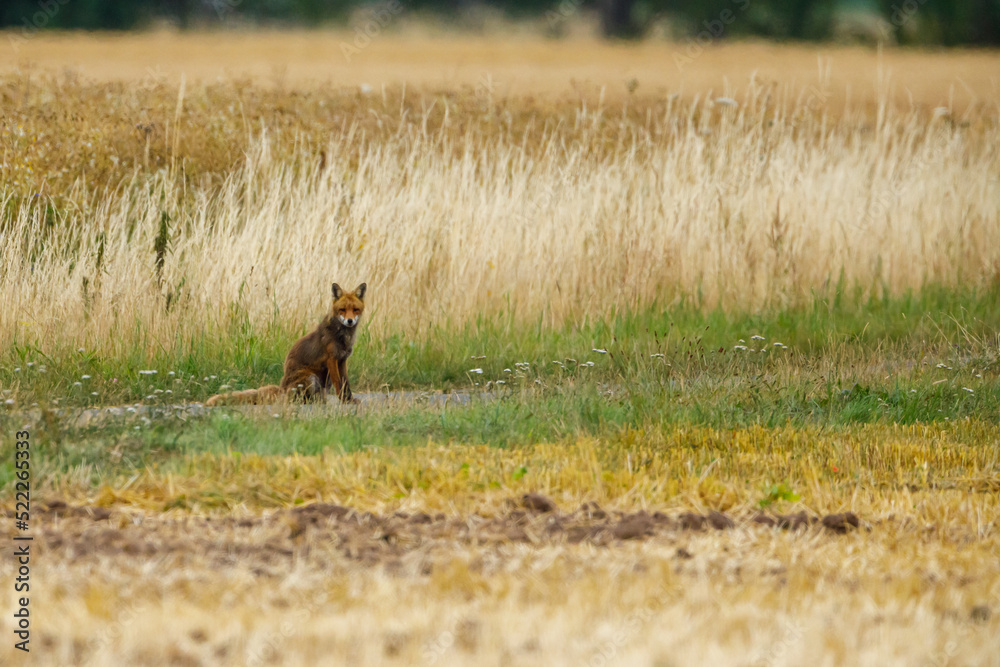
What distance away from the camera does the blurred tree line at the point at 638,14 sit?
3747 cm

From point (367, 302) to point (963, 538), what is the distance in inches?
232

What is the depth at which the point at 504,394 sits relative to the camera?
27.5 feet

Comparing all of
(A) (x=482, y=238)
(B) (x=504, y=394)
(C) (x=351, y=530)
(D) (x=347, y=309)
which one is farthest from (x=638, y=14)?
(C) (x=351, y=530)

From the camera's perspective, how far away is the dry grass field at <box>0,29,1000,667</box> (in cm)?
428

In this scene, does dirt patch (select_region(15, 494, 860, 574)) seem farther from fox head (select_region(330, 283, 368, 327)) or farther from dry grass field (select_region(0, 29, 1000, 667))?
fox head (select_region(330, 283, 368, 327))

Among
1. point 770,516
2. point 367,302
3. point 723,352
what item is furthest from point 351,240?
point 770,516

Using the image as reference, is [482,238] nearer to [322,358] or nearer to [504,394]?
[504,394]

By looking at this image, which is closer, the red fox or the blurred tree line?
the red fox

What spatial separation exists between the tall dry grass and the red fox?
1.31 m

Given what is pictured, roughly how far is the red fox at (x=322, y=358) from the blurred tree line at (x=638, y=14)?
2863 centimetres

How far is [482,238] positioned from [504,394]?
3000 millimetres

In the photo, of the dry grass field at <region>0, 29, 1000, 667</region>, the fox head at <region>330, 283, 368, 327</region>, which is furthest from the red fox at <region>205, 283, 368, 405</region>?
the dry grass field at <region>0, 29, 1000, 667</region>

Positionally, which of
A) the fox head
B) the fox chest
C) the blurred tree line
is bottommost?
the fox chest

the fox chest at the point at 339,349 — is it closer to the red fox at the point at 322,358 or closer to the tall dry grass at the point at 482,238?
the red fox at the point at 322,358
